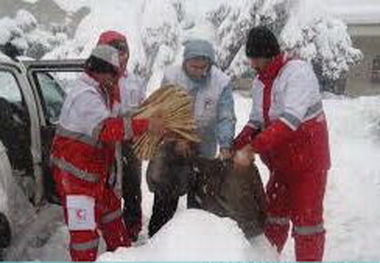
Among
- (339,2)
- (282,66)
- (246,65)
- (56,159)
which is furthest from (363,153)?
(339,2)

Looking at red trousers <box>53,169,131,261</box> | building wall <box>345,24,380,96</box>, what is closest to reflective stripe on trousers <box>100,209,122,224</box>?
red trousers <box>53,169,131,261</box>

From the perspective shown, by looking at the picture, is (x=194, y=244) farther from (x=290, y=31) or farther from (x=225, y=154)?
(x=290, y=31)

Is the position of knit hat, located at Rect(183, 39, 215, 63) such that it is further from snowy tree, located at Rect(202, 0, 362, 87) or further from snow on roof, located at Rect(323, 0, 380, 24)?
snow on roof, located at Rect(323, 0, 380, 24)

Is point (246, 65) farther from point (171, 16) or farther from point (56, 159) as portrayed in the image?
point (56, 159)

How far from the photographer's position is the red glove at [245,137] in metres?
6.08

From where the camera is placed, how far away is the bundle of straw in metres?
5.52

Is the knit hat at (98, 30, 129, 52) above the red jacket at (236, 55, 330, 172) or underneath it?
above

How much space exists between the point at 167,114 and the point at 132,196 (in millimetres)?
1544

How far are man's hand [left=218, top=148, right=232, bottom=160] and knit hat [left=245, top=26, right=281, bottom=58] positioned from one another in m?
0.73

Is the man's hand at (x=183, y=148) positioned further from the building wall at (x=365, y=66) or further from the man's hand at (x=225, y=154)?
the building wall at (x=365, y=66)

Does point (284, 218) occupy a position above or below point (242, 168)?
below

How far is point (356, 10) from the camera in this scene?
69.0 ft

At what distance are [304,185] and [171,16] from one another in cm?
1274

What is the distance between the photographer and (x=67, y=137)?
5.45 meters
